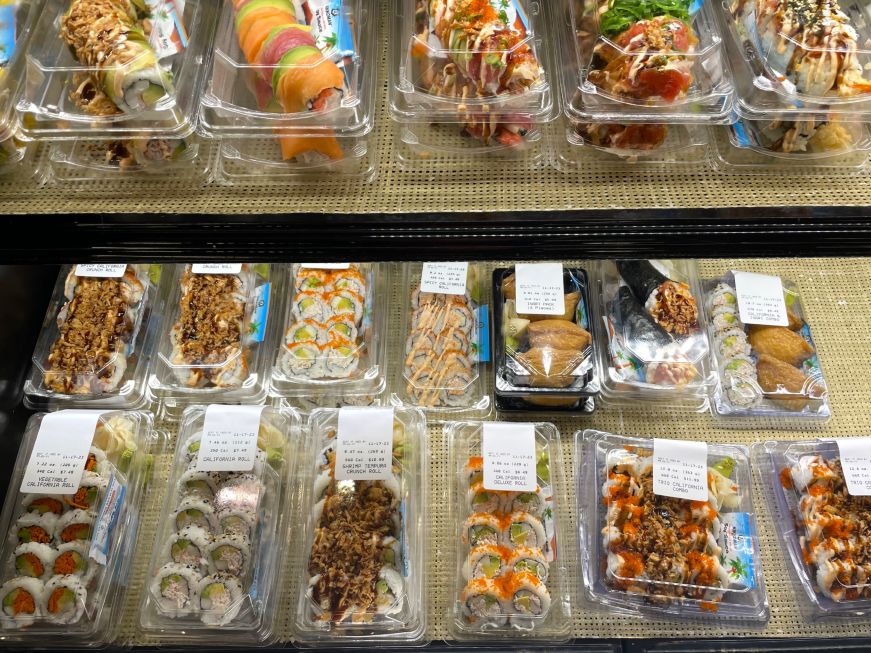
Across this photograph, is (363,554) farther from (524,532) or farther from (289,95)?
(289,95)

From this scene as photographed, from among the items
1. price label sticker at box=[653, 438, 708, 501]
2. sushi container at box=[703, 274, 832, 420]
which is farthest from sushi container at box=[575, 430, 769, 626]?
sushi container at box=[703, 274, 832, 420]

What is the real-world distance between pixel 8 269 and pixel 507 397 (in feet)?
5.36

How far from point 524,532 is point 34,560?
4.27 ft

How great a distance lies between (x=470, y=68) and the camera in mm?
1386

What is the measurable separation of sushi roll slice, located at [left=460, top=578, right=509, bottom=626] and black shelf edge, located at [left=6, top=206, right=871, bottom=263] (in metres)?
0.92

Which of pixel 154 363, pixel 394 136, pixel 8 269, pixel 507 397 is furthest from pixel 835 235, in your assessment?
pixel 8 269

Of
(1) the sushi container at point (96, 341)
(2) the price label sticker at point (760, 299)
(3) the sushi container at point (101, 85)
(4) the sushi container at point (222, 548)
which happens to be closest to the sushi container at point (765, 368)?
(2) the price label sticker at point (760, 299)

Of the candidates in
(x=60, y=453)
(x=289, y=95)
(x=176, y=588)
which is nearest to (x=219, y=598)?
(x=176, y=588)

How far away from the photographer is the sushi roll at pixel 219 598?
5.32 feet

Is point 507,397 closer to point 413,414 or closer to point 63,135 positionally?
point 413,414

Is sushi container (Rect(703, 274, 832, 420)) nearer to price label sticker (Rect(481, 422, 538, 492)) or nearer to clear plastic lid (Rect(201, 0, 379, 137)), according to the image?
price label sticker (Rect(481, 422, 538, 492))

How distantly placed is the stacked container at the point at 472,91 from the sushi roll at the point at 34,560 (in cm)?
140

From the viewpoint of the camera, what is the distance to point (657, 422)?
→ 1.97 m

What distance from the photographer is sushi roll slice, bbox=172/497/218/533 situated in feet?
5.69
